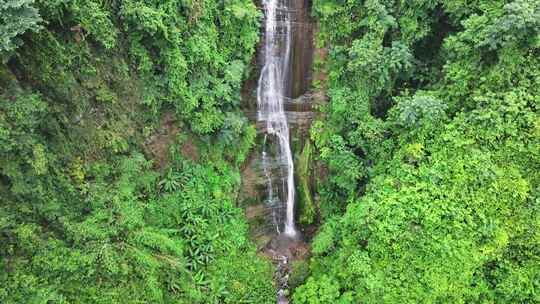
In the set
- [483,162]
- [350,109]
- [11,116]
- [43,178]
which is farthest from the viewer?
[350,109]

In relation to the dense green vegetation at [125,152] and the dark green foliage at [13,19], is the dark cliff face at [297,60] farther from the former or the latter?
the dark green foliage at [13,19]

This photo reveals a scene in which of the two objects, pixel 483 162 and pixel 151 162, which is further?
pixel 151 162

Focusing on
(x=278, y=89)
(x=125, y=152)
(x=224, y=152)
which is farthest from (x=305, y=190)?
(x=125, y=152)

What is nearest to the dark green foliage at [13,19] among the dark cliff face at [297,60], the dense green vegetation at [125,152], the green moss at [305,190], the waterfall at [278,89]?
the dense green vegetation at [125,152]

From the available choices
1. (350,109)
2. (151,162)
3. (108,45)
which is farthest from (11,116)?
(350,109)

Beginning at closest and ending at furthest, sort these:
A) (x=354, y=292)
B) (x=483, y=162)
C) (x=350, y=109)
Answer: (x=483, y=162) < (x=354, y=292) < (x=350, y=109)

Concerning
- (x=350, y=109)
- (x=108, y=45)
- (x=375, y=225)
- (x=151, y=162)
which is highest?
(x=108, y=45)

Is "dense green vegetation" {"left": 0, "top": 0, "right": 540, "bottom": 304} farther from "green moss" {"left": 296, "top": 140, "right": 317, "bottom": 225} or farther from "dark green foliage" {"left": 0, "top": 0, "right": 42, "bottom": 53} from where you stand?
"green moss" {"left": 296, "top": 140, "right": 317, "bottom": 225}

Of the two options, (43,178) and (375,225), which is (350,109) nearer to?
(375,225)
